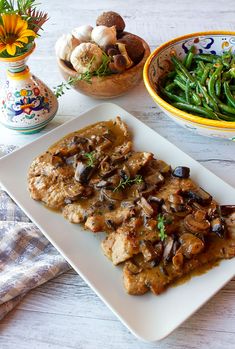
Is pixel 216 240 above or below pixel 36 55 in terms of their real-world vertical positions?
below

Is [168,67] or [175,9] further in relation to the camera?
[175,9]

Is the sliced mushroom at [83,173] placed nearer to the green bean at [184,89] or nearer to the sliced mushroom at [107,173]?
the sliced mushroom at [107,173]

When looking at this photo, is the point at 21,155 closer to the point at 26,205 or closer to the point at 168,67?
the point at 26,205

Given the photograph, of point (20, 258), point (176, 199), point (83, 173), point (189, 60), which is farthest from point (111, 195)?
point (189, 60)

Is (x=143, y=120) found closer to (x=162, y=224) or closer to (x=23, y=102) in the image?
(x=23, y=102)

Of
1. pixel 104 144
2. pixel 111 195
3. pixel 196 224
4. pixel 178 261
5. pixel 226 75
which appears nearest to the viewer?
pixel 178 261

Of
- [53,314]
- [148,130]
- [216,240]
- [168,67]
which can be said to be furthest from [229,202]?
[168,67]
